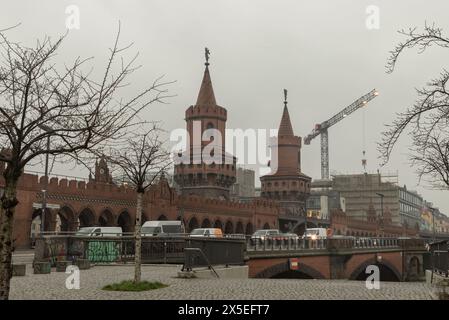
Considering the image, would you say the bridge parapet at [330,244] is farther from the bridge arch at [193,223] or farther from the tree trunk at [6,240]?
the tree trunk at [6,240]

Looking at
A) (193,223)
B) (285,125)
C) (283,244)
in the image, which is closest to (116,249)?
(283,244)

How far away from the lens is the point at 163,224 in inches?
1377

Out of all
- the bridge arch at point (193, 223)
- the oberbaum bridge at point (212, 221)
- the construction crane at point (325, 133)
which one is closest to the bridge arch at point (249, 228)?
the oberbaum bridge at point (212, 221)

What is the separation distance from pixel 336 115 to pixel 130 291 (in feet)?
502

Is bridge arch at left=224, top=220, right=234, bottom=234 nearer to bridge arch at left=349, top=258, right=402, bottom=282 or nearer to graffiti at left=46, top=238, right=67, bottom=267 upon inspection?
bridge arch at left=349, top=258, right=402, bottom=282

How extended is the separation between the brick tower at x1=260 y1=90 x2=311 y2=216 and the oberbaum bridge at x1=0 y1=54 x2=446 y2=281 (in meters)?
0.16

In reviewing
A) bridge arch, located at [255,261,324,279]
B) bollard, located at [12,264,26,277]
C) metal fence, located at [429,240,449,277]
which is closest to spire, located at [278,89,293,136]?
bridge arch, located at [255,261,324,279]

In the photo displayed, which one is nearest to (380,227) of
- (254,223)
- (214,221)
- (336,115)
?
(254,223)

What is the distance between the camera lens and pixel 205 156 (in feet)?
218

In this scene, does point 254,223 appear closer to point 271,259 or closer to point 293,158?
point 293,158

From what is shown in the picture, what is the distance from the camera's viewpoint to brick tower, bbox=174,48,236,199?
216 ft

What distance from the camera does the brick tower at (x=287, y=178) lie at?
272 feet

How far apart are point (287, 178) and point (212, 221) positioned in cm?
2842

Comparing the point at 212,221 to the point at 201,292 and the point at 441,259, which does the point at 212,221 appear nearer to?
the point at 441,259
